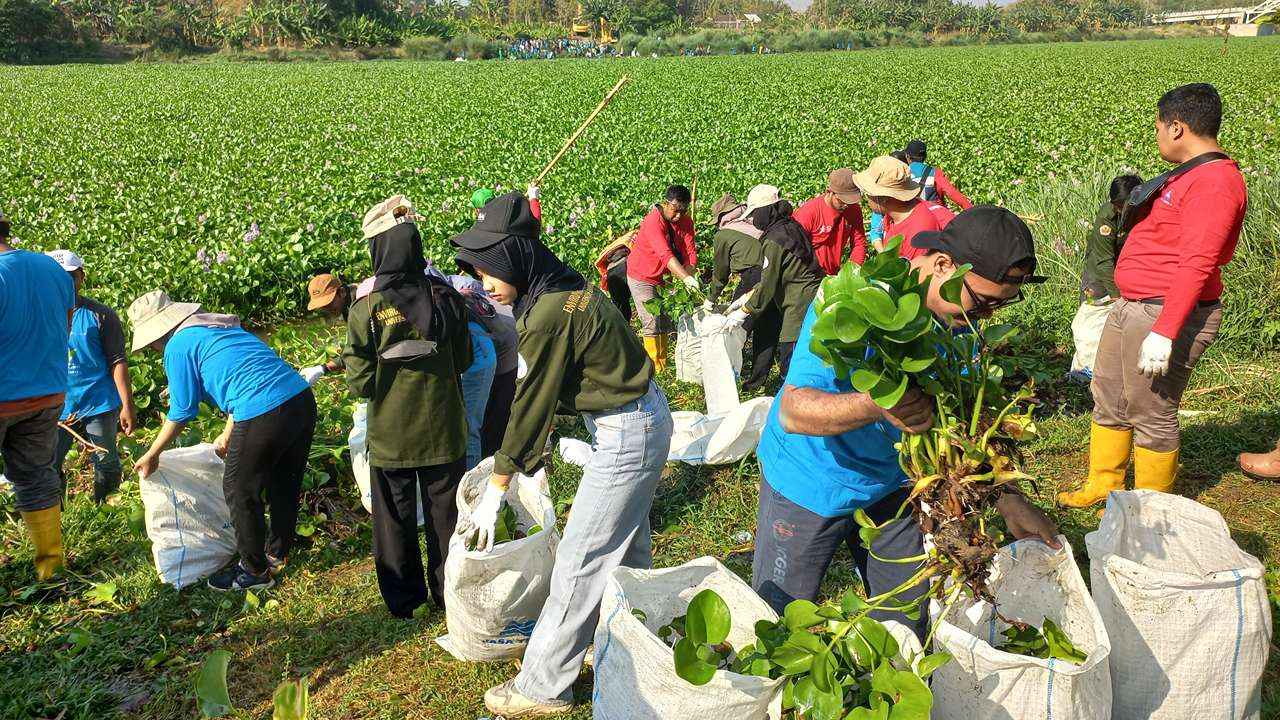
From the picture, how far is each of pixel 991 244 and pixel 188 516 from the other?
3.80 m

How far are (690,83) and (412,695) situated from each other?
34.7 meters

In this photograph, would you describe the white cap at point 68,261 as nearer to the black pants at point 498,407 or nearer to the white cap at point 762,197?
the black pants at point 498,407

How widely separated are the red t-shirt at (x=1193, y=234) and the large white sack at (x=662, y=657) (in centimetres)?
223

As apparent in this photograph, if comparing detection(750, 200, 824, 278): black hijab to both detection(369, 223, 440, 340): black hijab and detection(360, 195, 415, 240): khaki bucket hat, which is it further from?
detection(369, 223, 440, 340): black hijab

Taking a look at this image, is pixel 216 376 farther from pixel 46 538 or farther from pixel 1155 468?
pixel 1155 468

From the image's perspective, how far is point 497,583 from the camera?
3219 millimetres

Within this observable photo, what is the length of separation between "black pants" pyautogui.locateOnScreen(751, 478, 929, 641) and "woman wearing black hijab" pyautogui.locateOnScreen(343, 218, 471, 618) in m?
1.55

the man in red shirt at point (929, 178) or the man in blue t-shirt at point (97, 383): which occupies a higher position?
the man in red shirt at point (929, 178)

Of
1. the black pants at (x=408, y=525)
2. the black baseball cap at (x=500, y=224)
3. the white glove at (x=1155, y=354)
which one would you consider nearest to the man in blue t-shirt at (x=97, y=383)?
the black pants at (x=408, y=525)

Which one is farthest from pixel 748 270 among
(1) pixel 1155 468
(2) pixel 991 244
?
(2) pixel 991 244

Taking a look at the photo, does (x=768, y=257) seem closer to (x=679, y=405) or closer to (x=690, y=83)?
(x=679, y=405)

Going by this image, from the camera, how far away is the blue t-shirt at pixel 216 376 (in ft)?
12.6

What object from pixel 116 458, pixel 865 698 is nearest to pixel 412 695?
pixel 865 698

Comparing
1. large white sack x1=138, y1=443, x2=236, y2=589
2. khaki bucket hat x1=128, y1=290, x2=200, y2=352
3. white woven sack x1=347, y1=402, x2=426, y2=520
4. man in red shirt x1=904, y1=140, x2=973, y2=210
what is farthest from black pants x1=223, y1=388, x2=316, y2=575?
man in red shirt x1=904, y1=140, x2=973, y2=210
